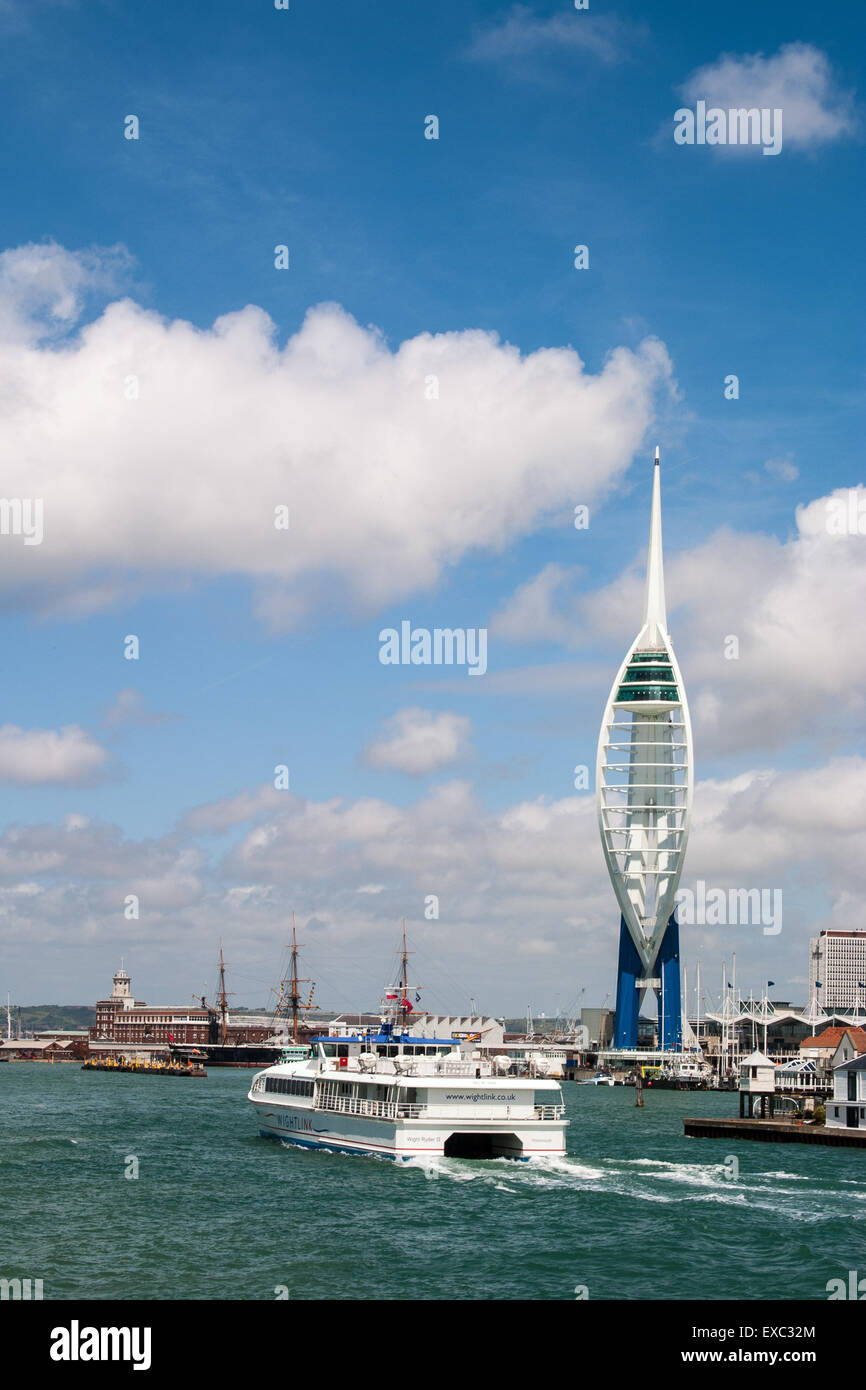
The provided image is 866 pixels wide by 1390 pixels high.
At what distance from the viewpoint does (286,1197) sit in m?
39.2

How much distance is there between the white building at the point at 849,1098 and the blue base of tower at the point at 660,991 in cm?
10620

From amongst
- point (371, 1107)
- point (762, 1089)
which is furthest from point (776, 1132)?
point (371, 1107)

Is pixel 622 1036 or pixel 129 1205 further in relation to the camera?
pixel 622 1036

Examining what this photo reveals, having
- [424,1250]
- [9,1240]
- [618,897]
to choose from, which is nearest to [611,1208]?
[424,1250]

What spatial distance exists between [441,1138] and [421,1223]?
34.9 ft

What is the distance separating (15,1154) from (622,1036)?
129 metres

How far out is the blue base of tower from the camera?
17225cm

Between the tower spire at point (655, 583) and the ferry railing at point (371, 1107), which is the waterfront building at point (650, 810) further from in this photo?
the ferry railing at point (371, 1107)

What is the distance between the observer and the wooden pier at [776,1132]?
206 ft
